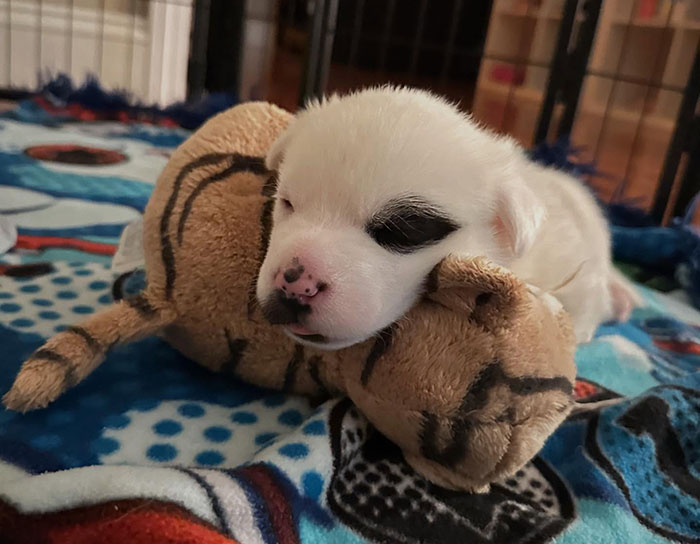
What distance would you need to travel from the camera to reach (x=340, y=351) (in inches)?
27.5

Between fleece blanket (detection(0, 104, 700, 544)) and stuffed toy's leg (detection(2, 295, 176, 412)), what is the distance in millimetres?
33

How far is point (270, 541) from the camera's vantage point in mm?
524

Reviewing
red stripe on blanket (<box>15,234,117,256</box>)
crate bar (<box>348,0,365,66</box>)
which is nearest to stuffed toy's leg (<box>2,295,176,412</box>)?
red stripe on blanket (<box>15,234,117,256</box>)

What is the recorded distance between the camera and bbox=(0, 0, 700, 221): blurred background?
7.41 feet

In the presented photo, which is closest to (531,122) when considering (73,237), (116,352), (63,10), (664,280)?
(664,280)

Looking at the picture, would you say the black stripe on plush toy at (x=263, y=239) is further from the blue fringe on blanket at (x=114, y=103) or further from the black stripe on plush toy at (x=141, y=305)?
the blue fringe on blanket at (x=114, y=103)

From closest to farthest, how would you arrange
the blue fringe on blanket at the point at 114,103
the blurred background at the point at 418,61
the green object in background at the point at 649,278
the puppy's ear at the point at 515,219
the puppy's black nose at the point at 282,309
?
the puppy's black nose at the point at 282,309
the puppy's ear at the point at 515,219
the green object in background at the point at 649,278
the blurred background at the point at 418,61
the blue fringe on blanket at the point at 114,103

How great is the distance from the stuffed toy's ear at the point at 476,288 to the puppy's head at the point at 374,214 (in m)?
0.02

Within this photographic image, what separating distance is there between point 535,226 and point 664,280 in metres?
1.15

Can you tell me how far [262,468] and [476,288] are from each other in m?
0.25

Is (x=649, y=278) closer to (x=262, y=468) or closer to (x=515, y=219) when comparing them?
(x=515, y=219)

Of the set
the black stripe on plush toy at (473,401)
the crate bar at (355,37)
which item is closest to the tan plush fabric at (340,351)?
the black stripe on plush toy at (473,401)

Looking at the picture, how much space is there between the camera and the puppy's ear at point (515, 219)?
0.70 metres

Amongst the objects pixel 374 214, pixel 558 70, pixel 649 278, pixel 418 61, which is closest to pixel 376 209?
pixel 374 214
